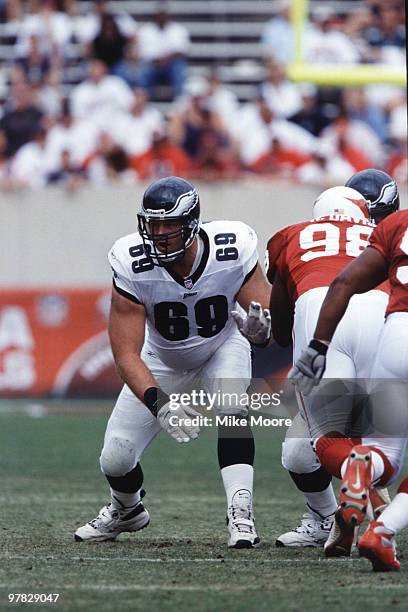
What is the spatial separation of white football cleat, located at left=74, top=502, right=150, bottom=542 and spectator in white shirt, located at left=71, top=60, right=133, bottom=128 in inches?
317

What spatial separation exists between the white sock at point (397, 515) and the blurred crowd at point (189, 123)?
841 centimetres

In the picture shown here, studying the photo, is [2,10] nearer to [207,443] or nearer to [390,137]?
[390,137]

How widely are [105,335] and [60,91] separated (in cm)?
321

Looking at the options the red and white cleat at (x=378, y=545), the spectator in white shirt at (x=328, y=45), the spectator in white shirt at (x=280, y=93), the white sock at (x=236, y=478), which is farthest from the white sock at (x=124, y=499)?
the spectator in white shirt at (x=280, y=93)

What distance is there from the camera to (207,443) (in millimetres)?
9680

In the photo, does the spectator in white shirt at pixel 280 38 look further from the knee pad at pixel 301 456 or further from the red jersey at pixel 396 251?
the red jersey at pixel 396 251

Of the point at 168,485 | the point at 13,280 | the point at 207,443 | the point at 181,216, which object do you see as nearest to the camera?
the point at 181,216

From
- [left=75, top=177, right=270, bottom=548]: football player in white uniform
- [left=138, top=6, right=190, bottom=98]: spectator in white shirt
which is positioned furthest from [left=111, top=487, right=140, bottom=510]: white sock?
[left=138, top=6, right=190, bottom=98]: spectator in white shirt

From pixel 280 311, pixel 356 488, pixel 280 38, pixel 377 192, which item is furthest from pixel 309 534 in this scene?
pixel 280 38

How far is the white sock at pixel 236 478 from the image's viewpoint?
5.16m

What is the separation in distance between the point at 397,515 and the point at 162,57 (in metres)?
10.1

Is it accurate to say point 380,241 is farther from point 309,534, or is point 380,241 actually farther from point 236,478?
point 309,534

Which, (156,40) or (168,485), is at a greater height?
(156,40)

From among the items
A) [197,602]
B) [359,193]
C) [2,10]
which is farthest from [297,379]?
[2,10]
